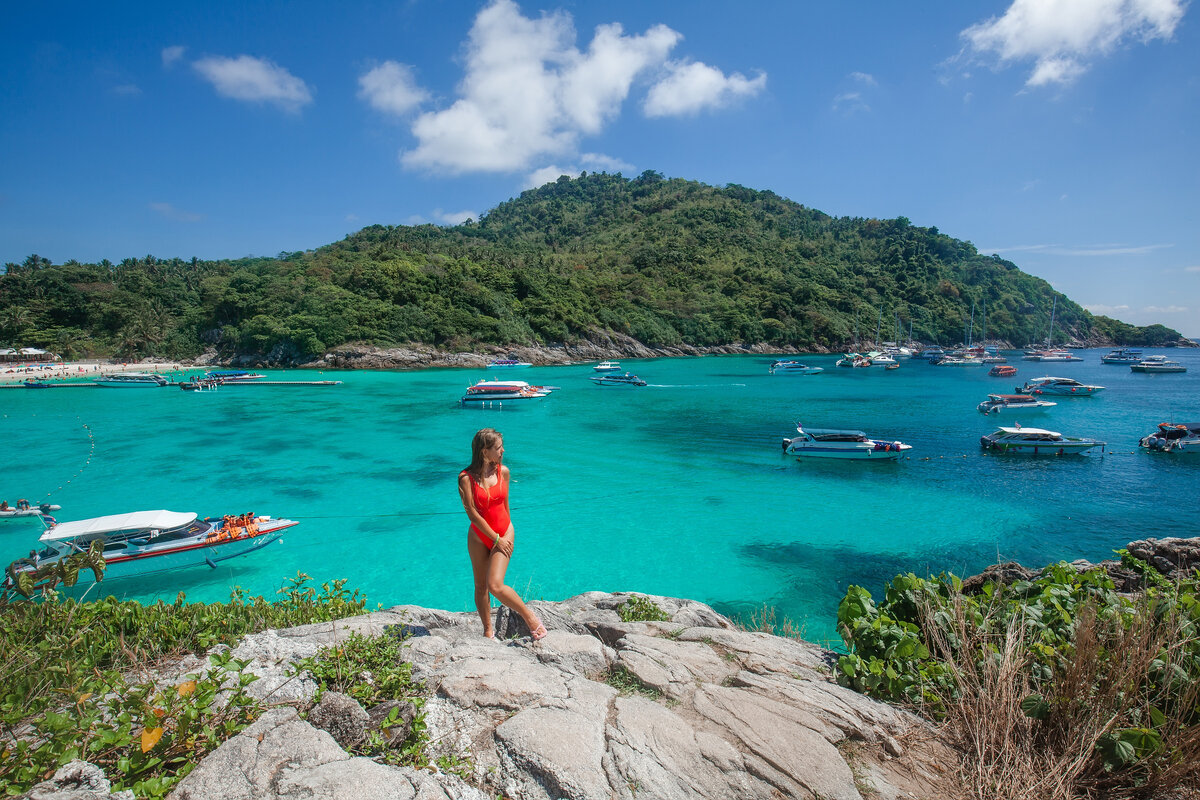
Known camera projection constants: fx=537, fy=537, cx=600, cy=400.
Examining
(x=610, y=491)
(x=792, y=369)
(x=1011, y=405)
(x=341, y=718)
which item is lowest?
(x=610, y=491)

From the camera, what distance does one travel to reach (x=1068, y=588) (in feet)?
15.1

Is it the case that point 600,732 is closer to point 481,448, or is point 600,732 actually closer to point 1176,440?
point 481,448

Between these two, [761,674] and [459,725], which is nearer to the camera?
[459,725]

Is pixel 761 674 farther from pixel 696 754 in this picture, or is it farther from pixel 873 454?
pixel 873 454

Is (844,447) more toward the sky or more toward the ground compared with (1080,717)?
more toward the ground

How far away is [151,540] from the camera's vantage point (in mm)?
13422

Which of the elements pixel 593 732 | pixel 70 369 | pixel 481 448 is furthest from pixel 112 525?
pixel 70 369

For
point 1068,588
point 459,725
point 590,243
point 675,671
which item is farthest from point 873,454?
point 590,243

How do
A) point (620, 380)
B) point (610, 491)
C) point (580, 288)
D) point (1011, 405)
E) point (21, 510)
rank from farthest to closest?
point (580, 288)
point (620, 380)
point (1011, 405)
point (610, 491)
point (21, 510)

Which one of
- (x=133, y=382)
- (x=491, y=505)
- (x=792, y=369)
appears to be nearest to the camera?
(x=491, y=505)

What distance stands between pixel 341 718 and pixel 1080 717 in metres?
4.62

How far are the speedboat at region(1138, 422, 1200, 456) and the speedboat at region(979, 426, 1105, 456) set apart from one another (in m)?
2.61

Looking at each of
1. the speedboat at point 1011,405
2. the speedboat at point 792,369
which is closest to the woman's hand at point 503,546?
the speedboat at point 1011,405

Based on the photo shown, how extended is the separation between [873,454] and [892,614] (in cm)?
2459
